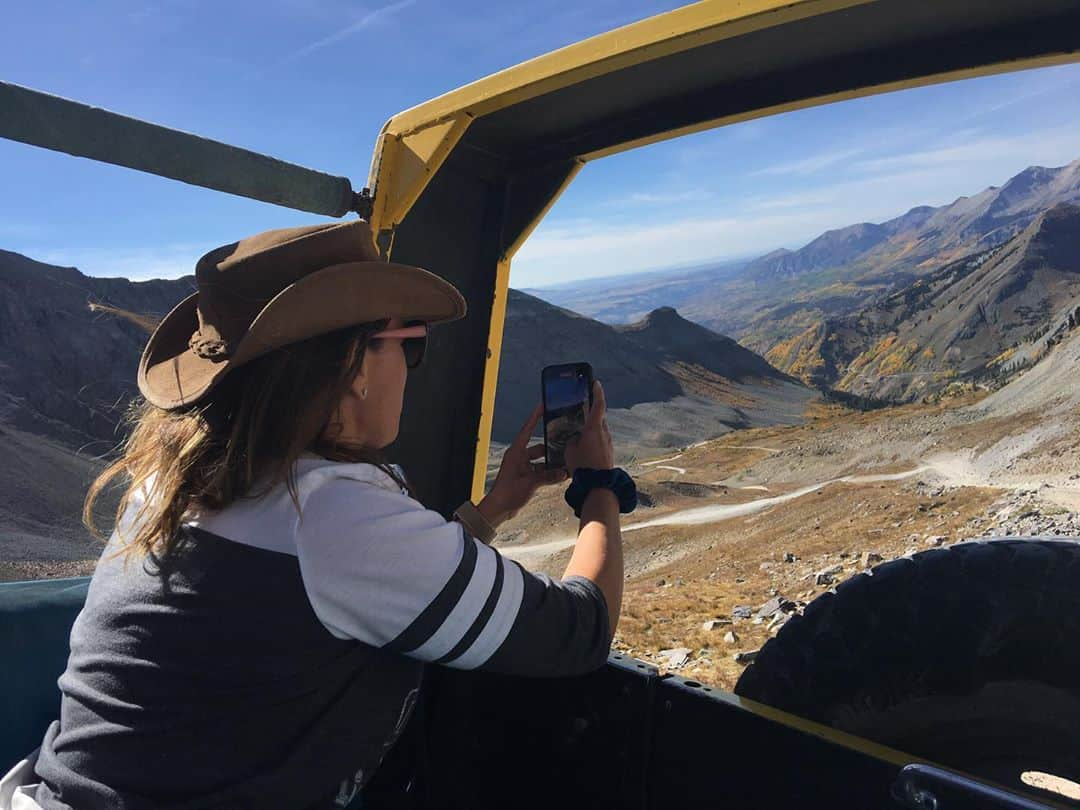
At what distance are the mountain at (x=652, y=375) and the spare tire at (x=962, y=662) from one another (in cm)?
4651

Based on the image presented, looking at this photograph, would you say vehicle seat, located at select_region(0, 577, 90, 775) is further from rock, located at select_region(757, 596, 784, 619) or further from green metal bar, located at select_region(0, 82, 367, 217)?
rock, located at select_region(757, 596, 784, 619)

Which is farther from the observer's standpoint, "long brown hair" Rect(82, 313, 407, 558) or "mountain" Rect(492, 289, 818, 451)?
"mountain" Rect(492, 289, 818, 451)

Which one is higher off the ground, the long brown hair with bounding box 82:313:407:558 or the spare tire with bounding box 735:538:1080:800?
the long brown hair with bounding box 82:313:407:558

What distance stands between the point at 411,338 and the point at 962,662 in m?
1.32

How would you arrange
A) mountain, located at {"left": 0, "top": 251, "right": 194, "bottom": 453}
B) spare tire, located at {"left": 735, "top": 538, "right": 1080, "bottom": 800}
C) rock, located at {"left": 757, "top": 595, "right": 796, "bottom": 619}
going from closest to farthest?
spare tire, located at {"left": 735, "top": 538, "right": 1080, "bottom": 800} → rock, located at {"left": 757, "top": 595, "right": 796, "bottom": 619} → mountain, located at {"left": 0, "top": 251, "right": 194, "bottom": 453}

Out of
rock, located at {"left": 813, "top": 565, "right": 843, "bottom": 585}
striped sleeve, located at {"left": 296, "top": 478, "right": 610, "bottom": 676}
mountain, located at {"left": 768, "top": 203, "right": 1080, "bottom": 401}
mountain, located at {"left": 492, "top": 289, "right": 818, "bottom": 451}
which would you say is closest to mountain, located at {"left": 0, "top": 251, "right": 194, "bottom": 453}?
mountain, located at {"left": 492, "top": 289, "right": 818, "bottom": 451}

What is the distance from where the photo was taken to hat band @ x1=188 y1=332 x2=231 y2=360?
1369mm

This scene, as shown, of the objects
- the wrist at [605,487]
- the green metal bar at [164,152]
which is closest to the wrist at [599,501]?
the wrist at [605,487]

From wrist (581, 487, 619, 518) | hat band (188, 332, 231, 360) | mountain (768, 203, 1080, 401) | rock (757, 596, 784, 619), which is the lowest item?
rock (757, 596, 784, 619)

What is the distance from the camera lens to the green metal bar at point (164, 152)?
67.5 inches

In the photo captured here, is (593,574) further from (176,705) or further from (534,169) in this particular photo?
(534,169)

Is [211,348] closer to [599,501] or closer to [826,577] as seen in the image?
[599,501]

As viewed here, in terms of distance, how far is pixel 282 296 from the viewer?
4.30 ft

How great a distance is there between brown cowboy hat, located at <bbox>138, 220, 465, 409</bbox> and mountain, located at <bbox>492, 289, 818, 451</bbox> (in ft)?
154
